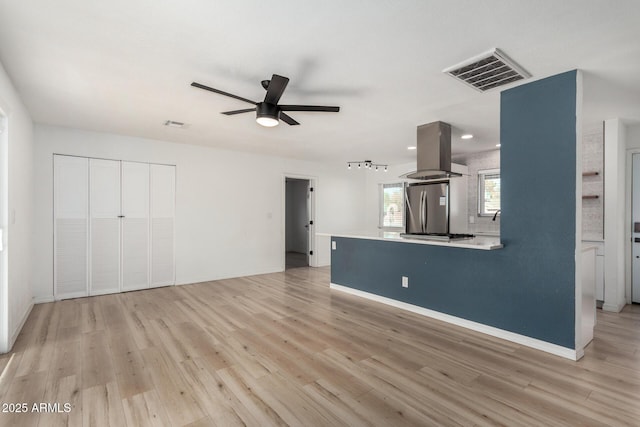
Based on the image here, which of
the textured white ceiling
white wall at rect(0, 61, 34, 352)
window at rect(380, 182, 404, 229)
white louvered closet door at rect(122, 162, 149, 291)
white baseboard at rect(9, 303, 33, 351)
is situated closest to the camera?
the textured white ceiling

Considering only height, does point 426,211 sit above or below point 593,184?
below

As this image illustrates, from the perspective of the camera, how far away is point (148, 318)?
373cm

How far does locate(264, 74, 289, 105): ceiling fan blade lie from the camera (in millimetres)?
2342

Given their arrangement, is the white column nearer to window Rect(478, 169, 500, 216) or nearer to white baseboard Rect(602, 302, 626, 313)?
white baseboard Rect(602, 302, 626, 313)

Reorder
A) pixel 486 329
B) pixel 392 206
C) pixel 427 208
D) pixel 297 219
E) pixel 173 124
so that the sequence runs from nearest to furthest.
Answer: pixel 486 329 → pixel 173 124 → pixel 427 208 → pixel 392 206 → pixel 297 219

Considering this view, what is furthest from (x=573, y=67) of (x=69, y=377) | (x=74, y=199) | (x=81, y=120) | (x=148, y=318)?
(x=74, y=199)

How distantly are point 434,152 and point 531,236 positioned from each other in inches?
63.5

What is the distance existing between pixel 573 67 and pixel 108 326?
517cm

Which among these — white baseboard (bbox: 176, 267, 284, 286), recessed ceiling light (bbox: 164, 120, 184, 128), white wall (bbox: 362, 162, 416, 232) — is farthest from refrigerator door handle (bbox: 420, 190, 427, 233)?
recessed ceiling light (bbox: 164, 120, 184, 128)

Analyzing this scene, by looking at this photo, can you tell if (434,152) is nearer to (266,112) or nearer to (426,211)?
(426,211)

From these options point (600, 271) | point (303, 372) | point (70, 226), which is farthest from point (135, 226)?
point (600, 271)

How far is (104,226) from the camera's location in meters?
4.79

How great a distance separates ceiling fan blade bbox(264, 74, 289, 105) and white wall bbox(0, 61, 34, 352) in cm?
223

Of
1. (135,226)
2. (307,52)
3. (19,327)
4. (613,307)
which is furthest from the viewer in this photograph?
(135,226)
